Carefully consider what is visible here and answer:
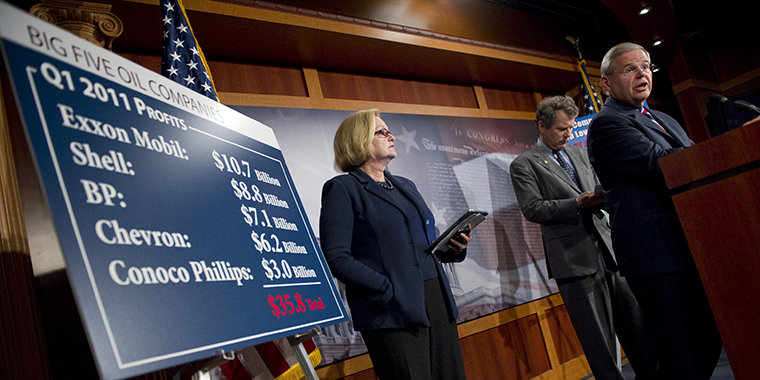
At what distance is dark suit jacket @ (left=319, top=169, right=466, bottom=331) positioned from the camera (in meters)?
1.66

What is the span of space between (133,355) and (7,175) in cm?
124

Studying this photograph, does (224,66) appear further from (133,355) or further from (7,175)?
(133,355)

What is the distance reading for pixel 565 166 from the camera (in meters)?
2.79

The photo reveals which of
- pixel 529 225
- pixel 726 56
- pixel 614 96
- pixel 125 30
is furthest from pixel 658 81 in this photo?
pixel 125 30

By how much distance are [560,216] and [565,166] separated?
441mm

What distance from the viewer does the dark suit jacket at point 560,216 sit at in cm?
245

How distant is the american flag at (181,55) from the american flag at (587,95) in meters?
3.39

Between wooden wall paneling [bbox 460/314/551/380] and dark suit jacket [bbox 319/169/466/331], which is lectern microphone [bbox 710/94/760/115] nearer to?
dark suit jacket [bbox 319/169/466/331]

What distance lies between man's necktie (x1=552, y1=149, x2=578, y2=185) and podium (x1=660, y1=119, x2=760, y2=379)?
4.71 feet

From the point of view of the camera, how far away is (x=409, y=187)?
6.93 ft

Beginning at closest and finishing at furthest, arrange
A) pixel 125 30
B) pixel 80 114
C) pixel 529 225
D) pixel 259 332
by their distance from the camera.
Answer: pixel 80 114 → pixel 259 332 → pixel 125 30 → pixel 529 225

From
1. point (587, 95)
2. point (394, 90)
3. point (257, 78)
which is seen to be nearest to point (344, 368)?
point (257, 78)

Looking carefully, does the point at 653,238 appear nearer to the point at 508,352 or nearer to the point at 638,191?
the point at 638,191

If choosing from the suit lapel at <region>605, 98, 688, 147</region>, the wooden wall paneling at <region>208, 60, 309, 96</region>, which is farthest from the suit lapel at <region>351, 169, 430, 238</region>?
the wooden wall paneling at <region>208, 60, 309, 96</region>
